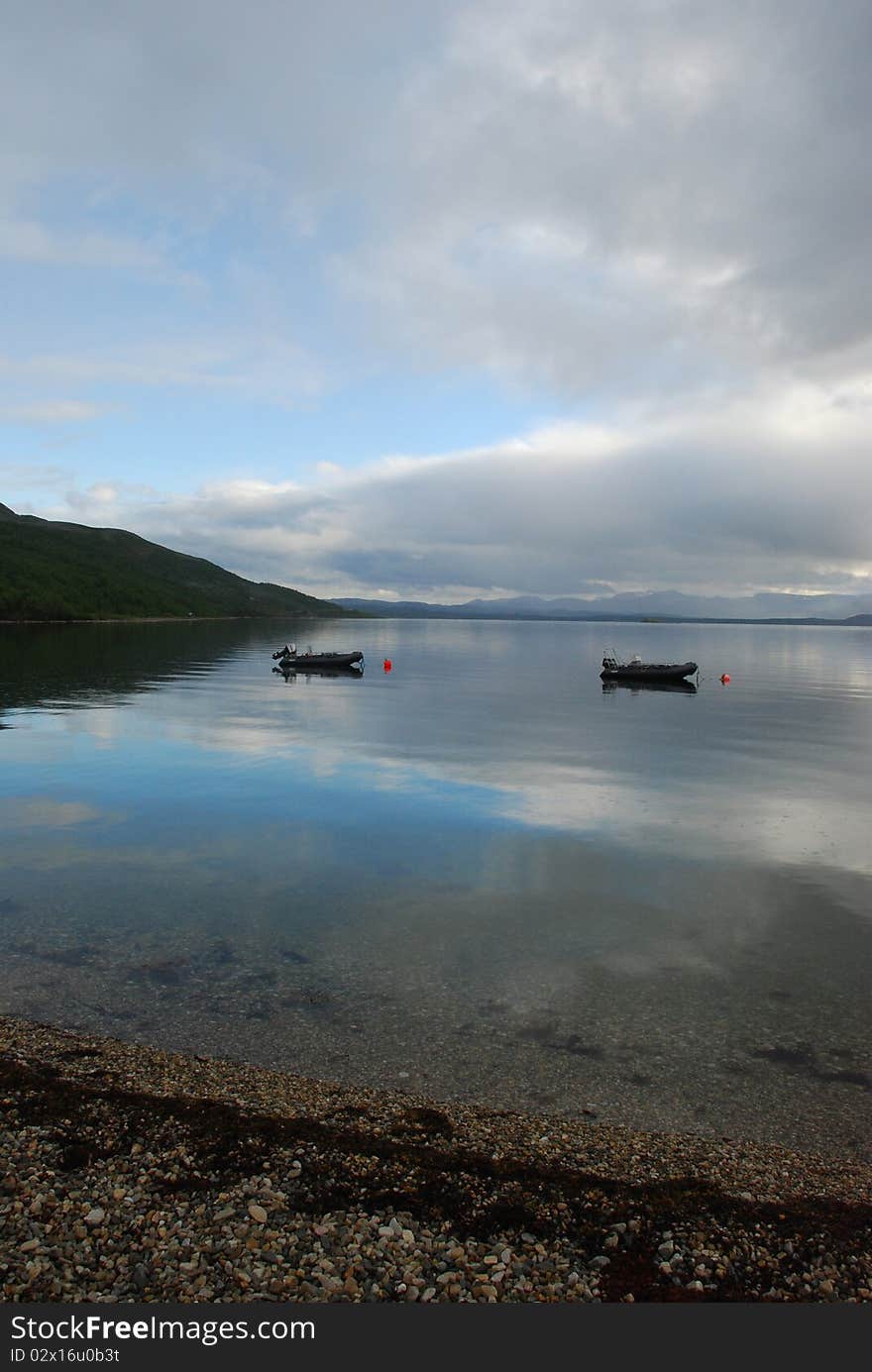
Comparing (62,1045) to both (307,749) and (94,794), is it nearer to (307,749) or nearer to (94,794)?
(94,794)

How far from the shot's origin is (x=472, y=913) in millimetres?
18656

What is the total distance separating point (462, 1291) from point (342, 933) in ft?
34.4

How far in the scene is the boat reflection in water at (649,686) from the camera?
82500 millimetres

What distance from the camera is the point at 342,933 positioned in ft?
56.6

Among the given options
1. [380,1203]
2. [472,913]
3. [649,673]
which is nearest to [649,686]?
[649,673]

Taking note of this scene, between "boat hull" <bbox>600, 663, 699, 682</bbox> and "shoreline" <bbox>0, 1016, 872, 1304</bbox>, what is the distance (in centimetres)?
8195

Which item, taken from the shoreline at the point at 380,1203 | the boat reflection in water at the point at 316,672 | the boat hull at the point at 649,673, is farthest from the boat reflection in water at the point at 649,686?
the shoreline at the point at 380,1203

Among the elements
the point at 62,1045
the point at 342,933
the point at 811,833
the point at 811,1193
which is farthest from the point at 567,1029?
the point at 811,833


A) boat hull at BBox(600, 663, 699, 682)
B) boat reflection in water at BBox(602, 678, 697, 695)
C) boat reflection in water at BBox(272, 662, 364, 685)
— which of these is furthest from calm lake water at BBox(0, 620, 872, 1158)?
boat reflection in water at BBox(272, 662, 364, 685)

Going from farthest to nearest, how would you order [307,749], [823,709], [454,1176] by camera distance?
[823,709]
[307,749]
[454,1176]

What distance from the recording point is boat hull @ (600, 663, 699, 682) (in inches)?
3482

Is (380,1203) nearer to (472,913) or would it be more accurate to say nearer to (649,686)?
(472,913)

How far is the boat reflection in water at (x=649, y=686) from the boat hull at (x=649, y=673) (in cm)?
43

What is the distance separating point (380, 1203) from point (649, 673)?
3374 inches
